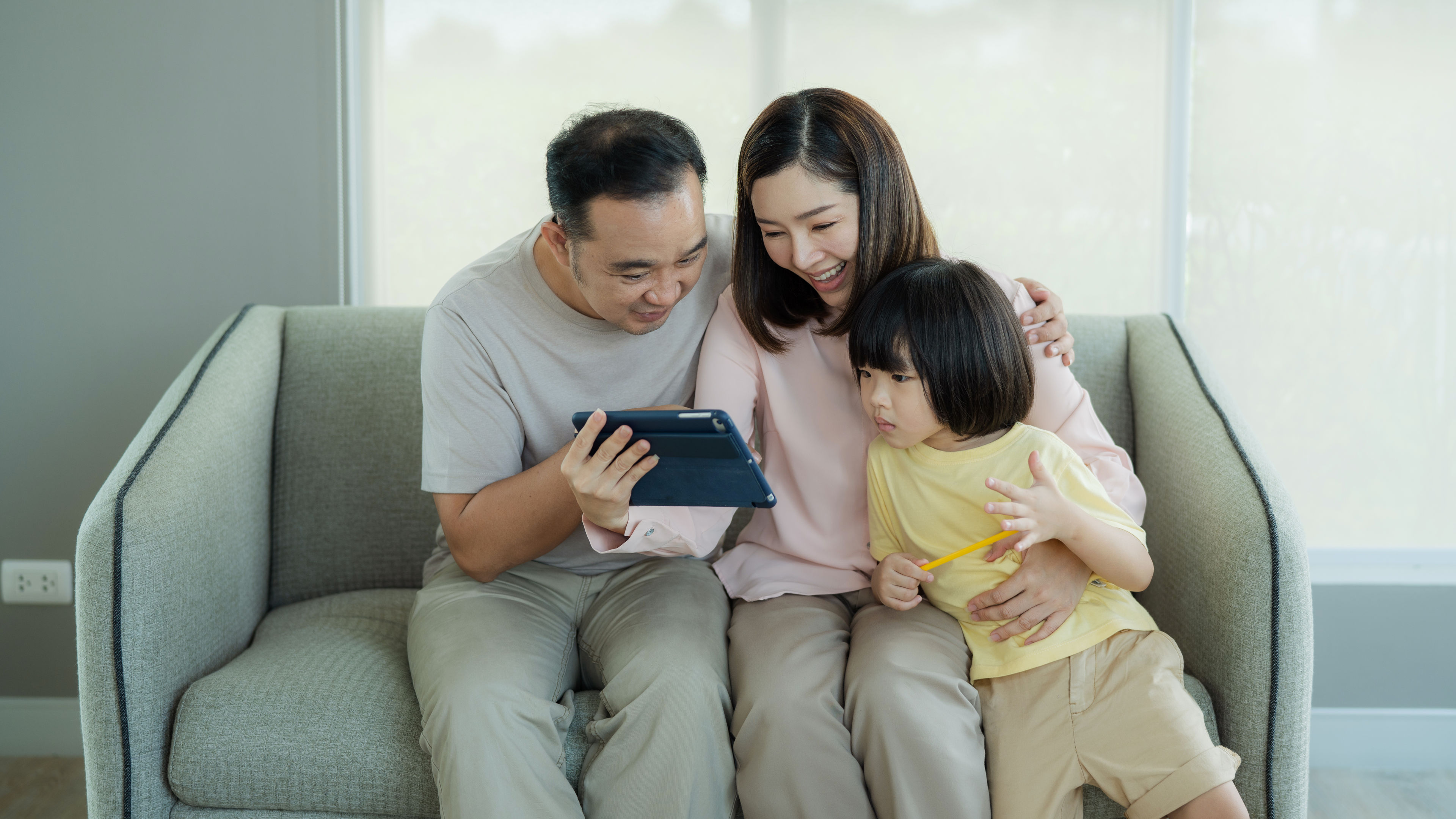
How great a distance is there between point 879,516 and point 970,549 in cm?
21

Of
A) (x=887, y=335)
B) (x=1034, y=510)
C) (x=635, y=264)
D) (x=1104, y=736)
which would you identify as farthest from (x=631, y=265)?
(x=1104, y=736)

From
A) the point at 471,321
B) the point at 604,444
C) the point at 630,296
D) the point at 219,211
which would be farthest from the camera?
the point at 219,211

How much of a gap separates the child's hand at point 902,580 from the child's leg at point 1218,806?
41 centimetres

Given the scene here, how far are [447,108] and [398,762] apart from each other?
140 cm

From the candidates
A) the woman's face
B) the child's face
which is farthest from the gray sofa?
the woman's face

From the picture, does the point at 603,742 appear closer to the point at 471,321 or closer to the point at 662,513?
the point at 662,513

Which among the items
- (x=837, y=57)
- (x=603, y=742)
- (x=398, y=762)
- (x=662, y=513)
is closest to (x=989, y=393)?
(x=662, y=513)

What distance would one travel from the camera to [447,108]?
2.02 metres

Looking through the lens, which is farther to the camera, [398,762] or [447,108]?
[447,108]

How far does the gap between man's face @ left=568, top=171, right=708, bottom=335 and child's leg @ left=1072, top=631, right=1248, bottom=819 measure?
0.75 meters

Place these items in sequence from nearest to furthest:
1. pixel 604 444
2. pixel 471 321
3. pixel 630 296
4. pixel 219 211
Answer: pixel 604 444
pixel 630 296
pixel 471 321
pixel 219 211

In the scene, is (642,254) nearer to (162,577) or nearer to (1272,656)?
(162,577)

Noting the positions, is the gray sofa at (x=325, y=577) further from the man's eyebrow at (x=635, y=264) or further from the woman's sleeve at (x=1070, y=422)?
the man's eyebrow at (x=635, y=264)

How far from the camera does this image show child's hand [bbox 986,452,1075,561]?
3.73 feet
